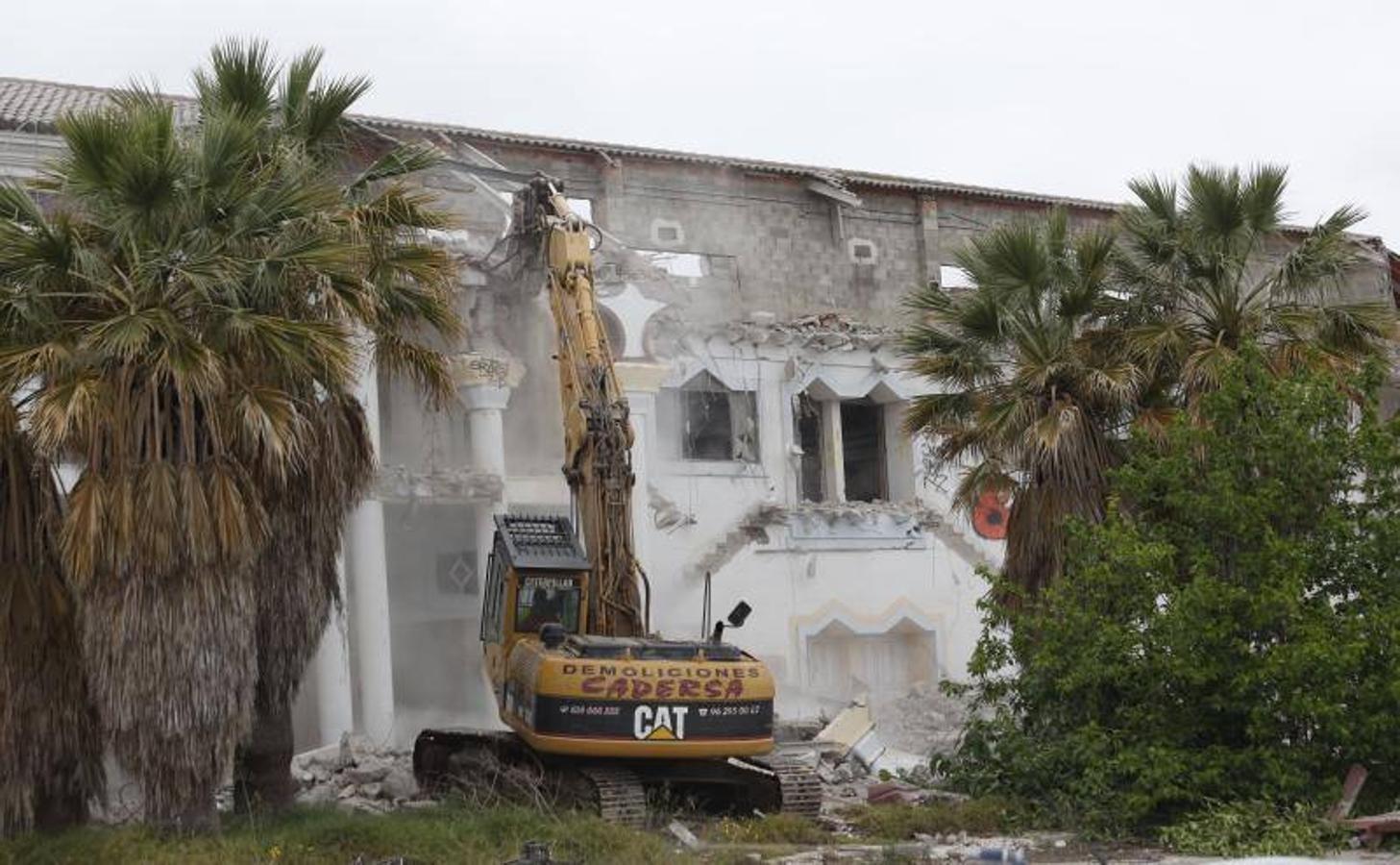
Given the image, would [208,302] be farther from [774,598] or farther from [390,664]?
[774,598]

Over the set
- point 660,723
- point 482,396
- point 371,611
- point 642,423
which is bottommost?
point 660,723

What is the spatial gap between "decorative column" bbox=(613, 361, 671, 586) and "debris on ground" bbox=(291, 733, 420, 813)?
5925 millimetres

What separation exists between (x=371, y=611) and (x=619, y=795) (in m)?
8.49

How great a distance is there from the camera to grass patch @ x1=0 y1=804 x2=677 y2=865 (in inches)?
584

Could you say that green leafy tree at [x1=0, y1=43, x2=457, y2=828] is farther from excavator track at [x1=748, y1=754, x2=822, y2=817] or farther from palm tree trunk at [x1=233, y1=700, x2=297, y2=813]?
excavator track at [x1=748, y1=754, x2=822, y2=817]

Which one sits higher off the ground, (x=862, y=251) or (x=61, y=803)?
(x=862, y=251)

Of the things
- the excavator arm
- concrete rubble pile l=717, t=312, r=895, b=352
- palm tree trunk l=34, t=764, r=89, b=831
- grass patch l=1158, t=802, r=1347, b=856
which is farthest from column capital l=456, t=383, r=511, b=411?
grass patch l=1158, t=802, r=1347, b=856

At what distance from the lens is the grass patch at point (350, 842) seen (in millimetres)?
14828

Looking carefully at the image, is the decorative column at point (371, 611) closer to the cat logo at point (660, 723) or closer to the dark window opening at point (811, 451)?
the cat logo at point (660, 723)

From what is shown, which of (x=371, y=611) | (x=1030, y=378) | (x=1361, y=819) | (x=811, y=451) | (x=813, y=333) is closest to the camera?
(x=1361, y=819)

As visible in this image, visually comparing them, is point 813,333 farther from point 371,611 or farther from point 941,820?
point 941,820

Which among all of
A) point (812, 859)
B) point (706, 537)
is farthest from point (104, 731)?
point (706, 537)

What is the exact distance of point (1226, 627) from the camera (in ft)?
59.1

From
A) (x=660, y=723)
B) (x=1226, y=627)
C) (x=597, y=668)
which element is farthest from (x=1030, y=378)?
(x=597, y=668)
